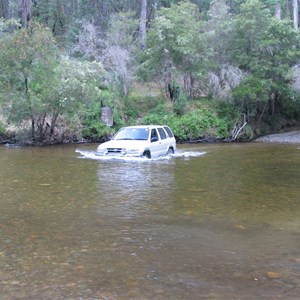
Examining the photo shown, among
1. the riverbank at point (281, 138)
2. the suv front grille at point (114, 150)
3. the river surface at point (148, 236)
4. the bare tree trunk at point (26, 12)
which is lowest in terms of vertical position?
the river surface at point (148, 236)

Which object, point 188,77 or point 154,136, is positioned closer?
point 154,136

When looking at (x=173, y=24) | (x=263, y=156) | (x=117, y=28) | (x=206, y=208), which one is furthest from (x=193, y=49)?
(x=206, y=208)

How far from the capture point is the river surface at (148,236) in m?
4.91

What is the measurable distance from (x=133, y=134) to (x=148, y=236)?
37.8ft

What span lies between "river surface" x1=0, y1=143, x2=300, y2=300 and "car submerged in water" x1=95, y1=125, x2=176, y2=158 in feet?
11.4

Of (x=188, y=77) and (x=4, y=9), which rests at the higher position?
(x=4, y=9)

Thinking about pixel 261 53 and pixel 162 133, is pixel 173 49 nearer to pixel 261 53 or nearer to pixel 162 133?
pixel 261 53

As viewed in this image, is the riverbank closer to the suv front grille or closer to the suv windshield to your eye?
the suv windshield

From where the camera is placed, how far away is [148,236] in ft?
22.6

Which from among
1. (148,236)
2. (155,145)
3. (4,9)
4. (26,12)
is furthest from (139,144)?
(4,9)

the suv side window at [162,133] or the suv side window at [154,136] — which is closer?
the suv side window at [154,136]

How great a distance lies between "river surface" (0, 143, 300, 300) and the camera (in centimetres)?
491

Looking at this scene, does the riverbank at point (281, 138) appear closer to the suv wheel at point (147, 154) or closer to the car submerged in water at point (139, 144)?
the car submerged in water at point (139, 144)

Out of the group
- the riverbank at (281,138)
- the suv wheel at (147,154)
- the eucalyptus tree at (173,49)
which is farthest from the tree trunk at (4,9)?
the suv wheel at (147,154)
